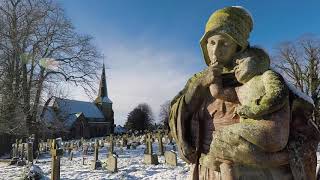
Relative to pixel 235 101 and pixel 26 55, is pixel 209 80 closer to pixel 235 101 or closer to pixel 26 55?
pixel 235 101

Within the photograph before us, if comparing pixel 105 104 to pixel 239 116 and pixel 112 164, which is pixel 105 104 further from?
pixel 239 116

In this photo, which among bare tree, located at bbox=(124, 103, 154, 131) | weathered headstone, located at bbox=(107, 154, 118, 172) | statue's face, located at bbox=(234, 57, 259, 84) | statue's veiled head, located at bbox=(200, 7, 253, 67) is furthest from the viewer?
bare tree, located at bbox=(124, 103, 154, 131)

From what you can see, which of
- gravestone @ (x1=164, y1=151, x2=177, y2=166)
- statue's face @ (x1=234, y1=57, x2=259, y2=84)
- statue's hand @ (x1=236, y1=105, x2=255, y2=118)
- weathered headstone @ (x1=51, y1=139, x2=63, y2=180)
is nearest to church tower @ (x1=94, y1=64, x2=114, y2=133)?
gravestone @ (x1=164, y1=151, x2=177, y2=166)

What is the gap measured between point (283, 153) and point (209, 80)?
67cm

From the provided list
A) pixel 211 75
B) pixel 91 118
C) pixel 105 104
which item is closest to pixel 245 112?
pixel 211 75

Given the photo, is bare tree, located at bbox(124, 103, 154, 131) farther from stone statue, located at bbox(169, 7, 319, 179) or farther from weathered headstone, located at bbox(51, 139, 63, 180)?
stone statue, located at bbox(169, 7, 319, 179)

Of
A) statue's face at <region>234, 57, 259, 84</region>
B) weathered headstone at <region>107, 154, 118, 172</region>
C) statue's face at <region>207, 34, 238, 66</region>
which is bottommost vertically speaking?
weathered headstone at <region>107, 154, 118, 172</region>

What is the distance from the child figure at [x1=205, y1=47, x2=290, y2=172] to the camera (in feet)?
7.32

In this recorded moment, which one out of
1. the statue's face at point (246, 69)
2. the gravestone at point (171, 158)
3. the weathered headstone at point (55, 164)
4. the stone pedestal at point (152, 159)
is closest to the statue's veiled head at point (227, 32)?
the statue's face at point (246, 69)

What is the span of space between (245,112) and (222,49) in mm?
541

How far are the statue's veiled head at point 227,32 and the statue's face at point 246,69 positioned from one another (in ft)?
0.49

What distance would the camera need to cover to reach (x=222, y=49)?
267cm

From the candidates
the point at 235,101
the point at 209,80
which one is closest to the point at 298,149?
the point at 235,101

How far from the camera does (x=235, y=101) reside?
8.55 ft
